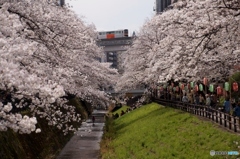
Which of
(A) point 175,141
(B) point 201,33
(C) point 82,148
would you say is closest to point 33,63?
(B) point 201,33

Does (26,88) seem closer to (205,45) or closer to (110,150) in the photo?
(205,45)

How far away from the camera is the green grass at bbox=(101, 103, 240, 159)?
1486 cm

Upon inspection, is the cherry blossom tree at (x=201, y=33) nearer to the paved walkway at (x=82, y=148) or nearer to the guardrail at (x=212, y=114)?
the guardrail at (x=212, y=114)

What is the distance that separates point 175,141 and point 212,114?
2664 mm

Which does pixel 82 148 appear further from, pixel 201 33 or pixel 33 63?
pixel 33 63

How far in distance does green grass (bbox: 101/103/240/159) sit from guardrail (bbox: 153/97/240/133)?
486 millimetres

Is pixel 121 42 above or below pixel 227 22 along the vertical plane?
above

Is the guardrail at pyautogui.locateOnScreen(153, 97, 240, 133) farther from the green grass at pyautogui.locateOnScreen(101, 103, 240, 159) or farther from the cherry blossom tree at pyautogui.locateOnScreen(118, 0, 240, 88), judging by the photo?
the cherry blossom tree at pyautogui.locateOnScreen(118, 0, 240, 88)

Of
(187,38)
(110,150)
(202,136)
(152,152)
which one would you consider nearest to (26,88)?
(187,38)

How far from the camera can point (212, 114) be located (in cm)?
1881

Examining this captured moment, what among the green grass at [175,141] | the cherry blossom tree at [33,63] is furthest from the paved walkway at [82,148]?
the cherry blossom tree at [33,63]

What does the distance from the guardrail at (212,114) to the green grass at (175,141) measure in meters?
0.49

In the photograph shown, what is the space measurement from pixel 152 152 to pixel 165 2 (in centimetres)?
A: 6959

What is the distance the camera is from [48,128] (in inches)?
981
